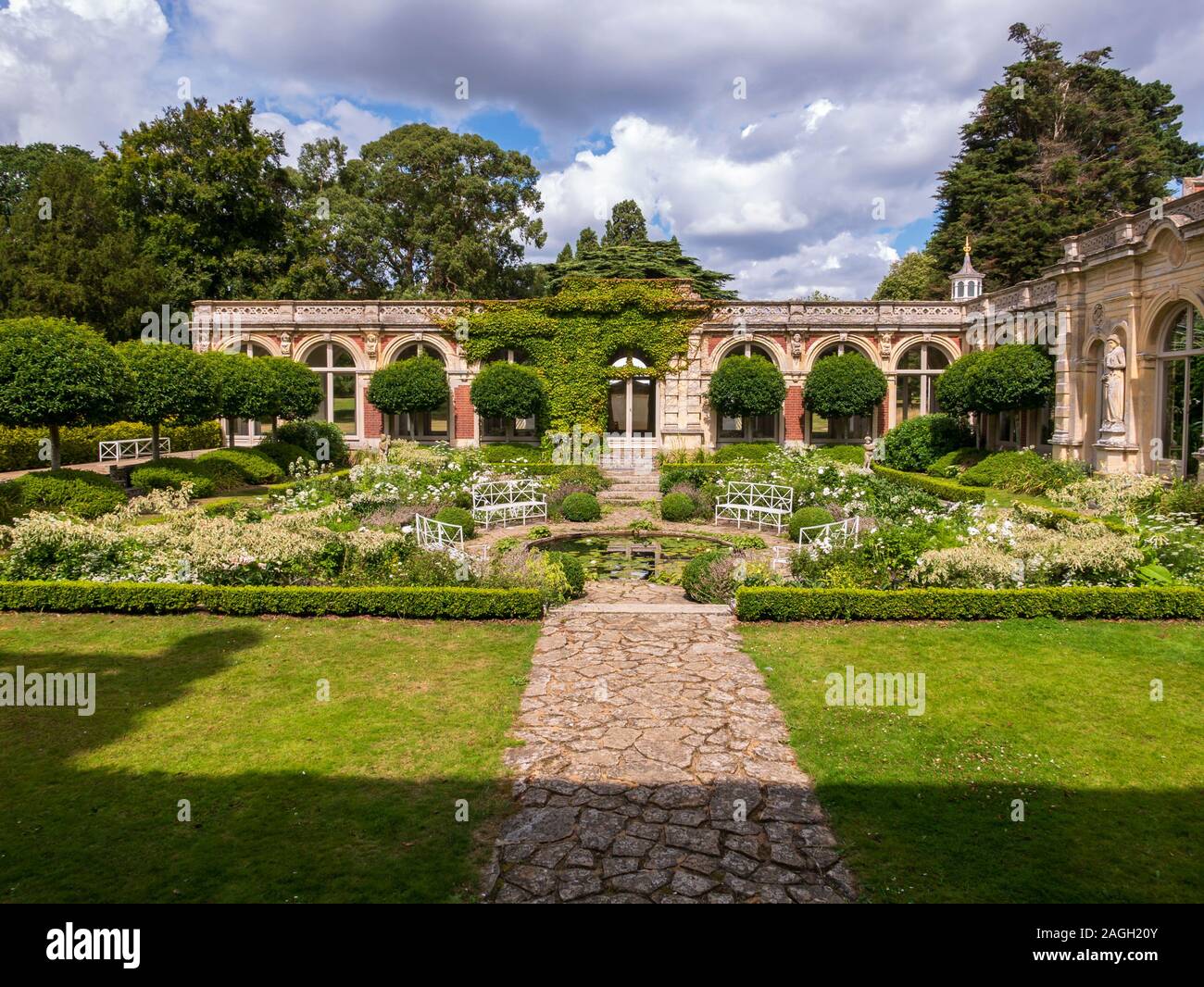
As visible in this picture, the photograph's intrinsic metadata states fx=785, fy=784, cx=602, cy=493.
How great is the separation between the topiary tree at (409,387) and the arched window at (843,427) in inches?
532

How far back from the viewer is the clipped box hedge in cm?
1747

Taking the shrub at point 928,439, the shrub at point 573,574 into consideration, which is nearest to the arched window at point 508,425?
the shrub at point 928,439

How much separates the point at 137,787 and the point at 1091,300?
21.3 metres

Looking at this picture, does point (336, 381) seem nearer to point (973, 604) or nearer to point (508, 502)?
point (508, 502)

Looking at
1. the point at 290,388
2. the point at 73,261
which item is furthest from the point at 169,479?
→ the point at 73,261

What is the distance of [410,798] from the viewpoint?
5.12 m

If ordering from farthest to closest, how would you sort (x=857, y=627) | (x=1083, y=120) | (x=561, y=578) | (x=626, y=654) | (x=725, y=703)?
(x=1083, y=120)
(x=561, y=578)
(x=857, y=627)
(x=626, y=654)
(x=725, y=703)

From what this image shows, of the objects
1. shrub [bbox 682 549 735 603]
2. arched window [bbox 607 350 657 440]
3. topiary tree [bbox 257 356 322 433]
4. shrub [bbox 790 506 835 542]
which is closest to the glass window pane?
topiary tree [bbox 257 356 322 433]

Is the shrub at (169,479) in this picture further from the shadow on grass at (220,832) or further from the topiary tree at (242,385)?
the shadow on grass at (220,832)

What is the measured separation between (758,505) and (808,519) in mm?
3035

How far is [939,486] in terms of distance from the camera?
1947cm

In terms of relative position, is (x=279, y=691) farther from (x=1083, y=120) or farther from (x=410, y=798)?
(x=1083, y=120)
